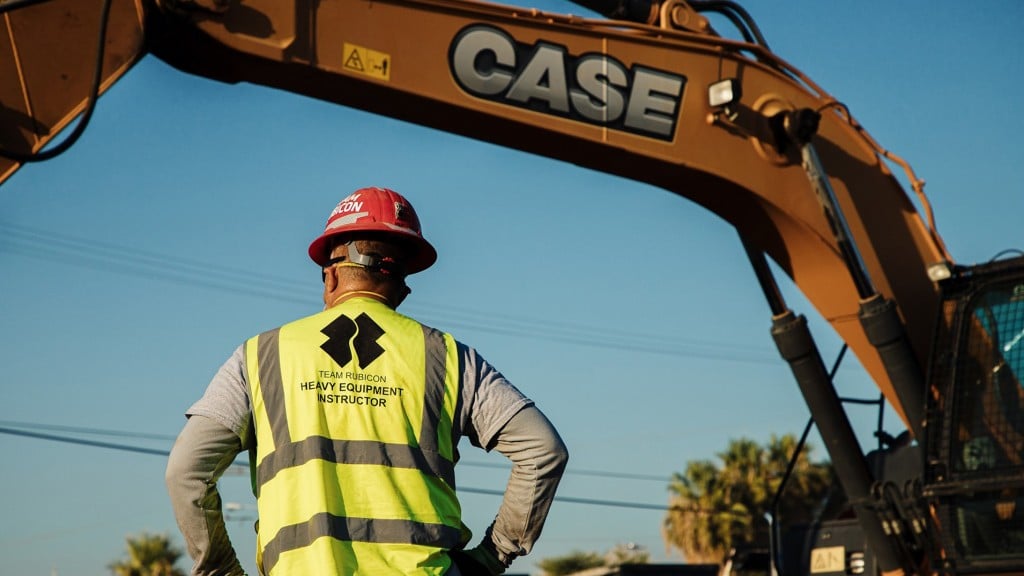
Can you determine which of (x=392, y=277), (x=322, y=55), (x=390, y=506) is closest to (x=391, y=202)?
(x=392, y=277)

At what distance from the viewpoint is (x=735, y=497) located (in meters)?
43.1

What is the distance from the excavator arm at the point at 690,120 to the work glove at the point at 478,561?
3.60 meters

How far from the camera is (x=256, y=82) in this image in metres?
7.32

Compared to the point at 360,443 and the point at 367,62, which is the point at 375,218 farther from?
the point at 367,62

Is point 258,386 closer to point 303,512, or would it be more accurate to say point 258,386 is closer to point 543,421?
point 303,512

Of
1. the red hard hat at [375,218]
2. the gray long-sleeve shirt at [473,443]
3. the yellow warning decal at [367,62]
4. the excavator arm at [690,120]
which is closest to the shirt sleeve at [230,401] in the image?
the gray long-sleeve shirt at [473,443]

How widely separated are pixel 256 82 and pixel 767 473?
1471 inches

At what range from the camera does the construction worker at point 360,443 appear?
11.7 feet

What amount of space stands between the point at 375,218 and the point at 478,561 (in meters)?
1.00

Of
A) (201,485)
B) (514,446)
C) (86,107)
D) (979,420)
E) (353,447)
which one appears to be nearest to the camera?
(353,447)

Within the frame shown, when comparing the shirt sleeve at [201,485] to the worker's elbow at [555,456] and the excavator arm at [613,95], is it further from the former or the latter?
the excavator arm at [613,95]

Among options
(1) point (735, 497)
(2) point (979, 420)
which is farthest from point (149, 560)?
(2) point (979, 420)

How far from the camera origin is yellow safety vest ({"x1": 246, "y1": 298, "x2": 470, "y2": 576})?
11.7ft

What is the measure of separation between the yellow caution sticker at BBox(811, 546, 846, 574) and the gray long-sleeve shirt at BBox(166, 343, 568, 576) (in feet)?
17.6
